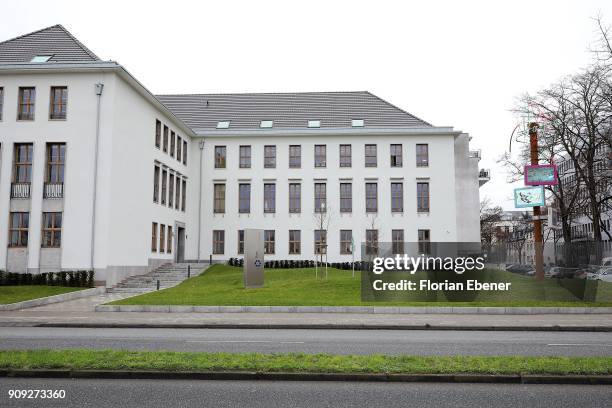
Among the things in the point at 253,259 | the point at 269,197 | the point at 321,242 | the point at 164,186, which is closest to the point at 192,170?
the point at 269,197

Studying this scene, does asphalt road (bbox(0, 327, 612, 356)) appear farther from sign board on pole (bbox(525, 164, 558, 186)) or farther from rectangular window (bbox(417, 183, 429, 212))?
rectangular window (bbox(417, 183, 429, 212))

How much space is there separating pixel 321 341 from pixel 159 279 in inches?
952

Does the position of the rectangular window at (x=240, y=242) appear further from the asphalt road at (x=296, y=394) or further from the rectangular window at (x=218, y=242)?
the asphalt road at (x=296, y=394)

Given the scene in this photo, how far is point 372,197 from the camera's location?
4731 centimetres

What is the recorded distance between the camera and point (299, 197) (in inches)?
1869

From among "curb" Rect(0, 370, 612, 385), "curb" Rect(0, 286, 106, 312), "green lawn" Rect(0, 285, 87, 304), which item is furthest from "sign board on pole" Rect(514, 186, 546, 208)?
"green lawn" Rect(0, 285, 87, 304)

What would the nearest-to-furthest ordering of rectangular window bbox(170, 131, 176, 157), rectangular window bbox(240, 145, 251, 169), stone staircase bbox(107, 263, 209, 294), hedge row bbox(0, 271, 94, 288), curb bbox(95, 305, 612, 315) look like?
curb bbox(95, 305, 612, 315) < hedge row bbox(0, 271, 94, 288) < stone staircase bbox(107, 263, 209, 294) < rectangular window bbox(170, 131, 176, 157) < rectangular window bbox(240, 145, 251, 169)

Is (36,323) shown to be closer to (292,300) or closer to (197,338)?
(197,338)

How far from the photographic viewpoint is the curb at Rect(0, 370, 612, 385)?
7793mm

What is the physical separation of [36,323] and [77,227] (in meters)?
14.7

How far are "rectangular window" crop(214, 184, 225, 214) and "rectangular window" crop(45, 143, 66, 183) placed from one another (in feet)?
56.7

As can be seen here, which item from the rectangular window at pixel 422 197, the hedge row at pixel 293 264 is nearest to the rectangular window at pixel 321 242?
the hedge row at pixel 293 264

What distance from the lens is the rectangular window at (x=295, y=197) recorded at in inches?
1864

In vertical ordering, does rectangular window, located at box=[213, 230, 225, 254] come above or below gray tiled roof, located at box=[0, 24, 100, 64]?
below
